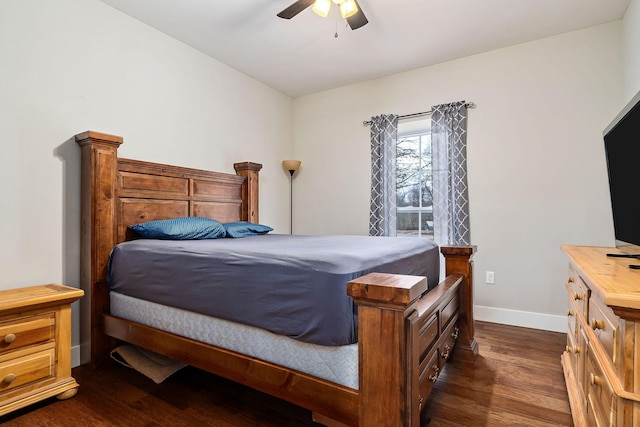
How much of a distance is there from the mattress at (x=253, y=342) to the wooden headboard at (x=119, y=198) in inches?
14.1

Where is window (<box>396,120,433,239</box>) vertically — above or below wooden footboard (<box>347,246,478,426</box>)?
above

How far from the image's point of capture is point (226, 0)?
249 centimetres

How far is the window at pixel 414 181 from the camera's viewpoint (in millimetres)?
3662

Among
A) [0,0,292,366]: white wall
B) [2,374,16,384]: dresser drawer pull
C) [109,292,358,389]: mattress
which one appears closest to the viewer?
[109,292,358,389]: mattress

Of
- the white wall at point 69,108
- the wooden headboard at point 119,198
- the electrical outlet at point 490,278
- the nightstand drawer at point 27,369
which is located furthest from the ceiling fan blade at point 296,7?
the electrical outlet at point 490,278

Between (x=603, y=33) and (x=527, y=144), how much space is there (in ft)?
3.49

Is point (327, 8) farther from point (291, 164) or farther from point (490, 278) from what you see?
point (490, 278)

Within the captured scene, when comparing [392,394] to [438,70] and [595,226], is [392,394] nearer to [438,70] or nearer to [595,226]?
[595,226]

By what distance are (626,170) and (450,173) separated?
6.49 feet

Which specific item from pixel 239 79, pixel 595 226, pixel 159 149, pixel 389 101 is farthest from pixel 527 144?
pixel 159 149

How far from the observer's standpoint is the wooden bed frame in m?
1.07

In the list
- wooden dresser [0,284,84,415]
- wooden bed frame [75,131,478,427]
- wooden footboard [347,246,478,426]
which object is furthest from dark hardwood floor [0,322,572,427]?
wooden footboard [347,246,478,426]

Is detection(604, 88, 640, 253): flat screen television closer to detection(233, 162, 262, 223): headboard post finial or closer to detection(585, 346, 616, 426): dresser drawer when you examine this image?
detection(585, 346, 616, 426): dresser drawer

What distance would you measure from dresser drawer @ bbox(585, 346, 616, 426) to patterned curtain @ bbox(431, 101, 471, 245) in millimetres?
2100
